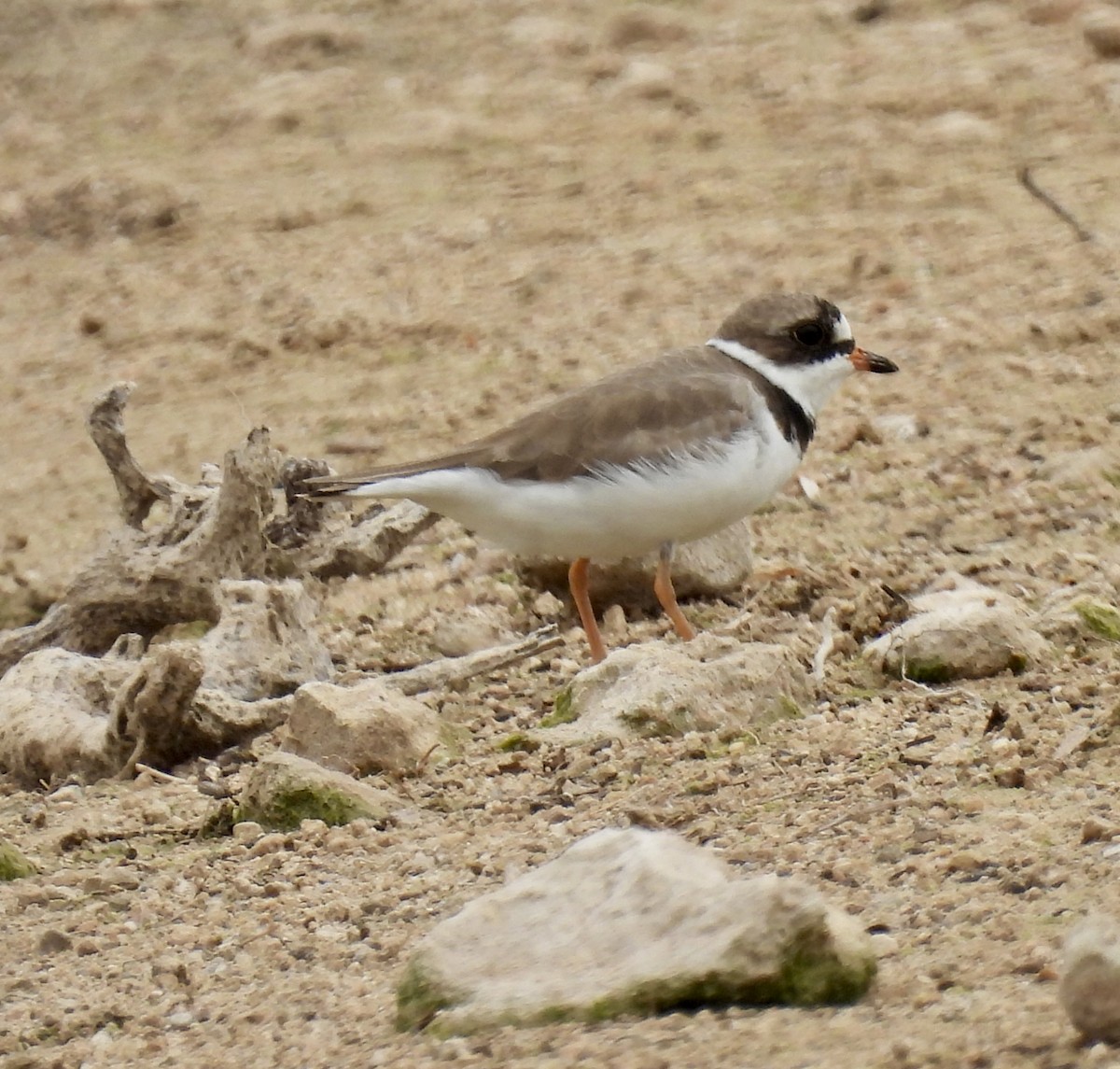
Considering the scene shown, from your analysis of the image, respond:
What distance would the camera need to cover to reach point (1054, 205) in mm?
9008

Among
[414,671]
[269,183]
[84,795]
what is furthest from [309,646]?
[269,183]

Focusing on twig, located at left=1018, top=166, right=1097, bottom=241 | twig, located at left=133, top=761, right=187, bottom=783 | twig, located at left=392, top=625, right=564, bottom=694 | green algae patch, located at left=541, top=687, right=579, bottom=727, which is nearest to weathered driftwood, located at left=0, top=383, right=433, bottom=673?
twig, located at left=392, top=625, right=564, bottom=694

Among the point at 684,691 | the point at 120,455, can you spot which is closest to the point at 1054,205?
the point at 120,455

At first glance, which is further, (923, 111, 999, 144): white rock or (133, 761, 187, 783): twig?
(923, 111, 999, 144): white rock

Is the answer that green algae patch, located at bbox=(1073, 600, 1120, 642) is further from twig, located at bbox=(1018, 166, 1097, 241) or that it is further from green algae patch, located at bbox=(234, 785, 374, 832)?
twig, located at bbox=(1018, 166, 1097, 241)

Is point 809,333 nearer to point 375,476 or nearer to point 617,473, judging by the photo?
point 617,473

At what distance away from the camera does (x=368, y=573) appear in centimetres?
666

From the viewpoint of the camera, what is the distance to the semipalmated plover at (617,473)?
19.2ft

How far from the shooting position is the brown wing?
5.92 metres

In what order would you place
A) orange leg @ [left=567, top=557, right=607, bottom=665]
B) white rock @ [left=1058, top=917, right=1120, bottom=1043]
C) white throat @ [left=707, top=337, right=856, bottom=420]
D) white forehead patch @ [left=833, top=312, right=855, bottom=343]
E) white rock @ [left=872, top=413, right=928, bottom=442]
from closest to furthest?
white rock @ [left=1058, top=917, right=1120, bottom=1043]
orange leg @ [left=567, top=557, right=607, bottom=665]
white throat @ [left=707, top=337, right=856, bottom=420]
white forehead patch @ [left=833, top=312, right=855, bottom=343]
white rock @ [left=872, top=413, right=928, bottom=442]

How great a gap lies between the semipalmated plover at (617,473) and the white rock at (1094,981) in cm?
324

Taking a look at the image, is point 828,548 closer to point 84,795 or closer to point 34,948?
point 84,795

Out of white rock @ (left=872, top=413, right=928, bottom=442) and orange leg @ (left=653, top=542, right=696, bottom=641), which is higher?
orange leg @ (left=653, top=542, right=696, bottom=641)

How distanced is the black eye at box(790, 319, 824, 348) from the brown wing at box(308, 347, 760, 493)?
42 cm
